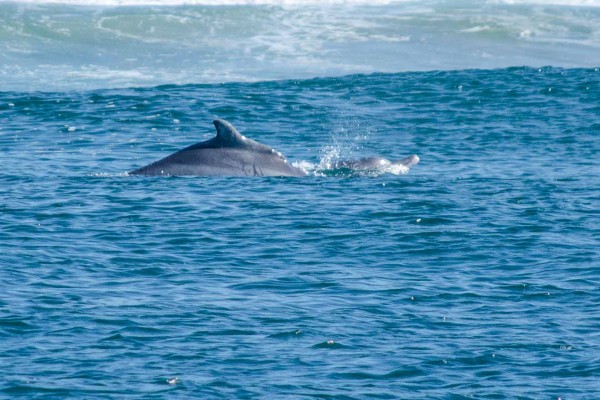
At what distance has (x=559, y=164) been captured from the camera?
3216 cm

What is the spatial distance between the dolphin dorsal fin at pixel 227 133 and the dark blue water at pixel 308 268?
920 millimetres

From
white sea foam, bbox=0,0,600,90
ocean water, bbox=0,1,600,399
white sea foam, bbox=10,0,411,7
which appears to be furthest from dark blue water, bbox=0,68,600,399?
white sea foam, bbox=10,0,411,7

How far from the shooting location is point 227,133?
29062 mm

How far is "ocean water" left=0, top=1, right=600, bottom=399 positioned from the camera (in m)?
16.7

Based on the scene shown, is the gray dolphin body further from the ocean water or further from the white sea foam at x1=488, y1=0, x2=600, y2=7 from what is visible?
the white sea foam at x1=488, y1=0, x2=600, y2=7

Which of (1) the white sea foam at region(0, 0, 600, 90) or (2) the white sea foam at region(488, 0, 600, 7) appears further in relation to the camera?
(2) the white sea foam at region(488, 0, 600, 7)

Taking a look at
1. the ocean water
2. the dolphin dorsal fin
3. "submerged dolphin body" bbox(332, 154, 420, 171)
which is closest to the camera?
the ocean water

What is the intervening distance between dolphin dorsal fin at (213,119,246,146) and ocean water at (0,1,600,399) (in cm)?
93

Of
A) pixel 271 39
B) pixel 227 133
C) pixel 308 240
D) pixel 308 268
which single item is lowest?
pixel 308 268

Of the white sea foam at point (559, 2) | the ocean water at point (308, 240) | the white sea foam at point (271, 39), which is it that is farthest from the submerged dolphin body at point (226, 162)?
the white sea foam at point (559, 2)

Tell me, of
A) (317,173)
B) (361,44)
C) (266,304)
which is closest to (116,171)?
(317,173)

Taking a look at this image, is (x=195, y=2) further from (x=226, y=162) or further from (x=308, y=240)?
(x=308, y=240)

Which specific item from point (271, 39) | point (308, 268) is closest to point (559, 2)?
point (271, 39)

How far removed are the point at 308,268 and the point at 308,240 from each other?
2.02 m
